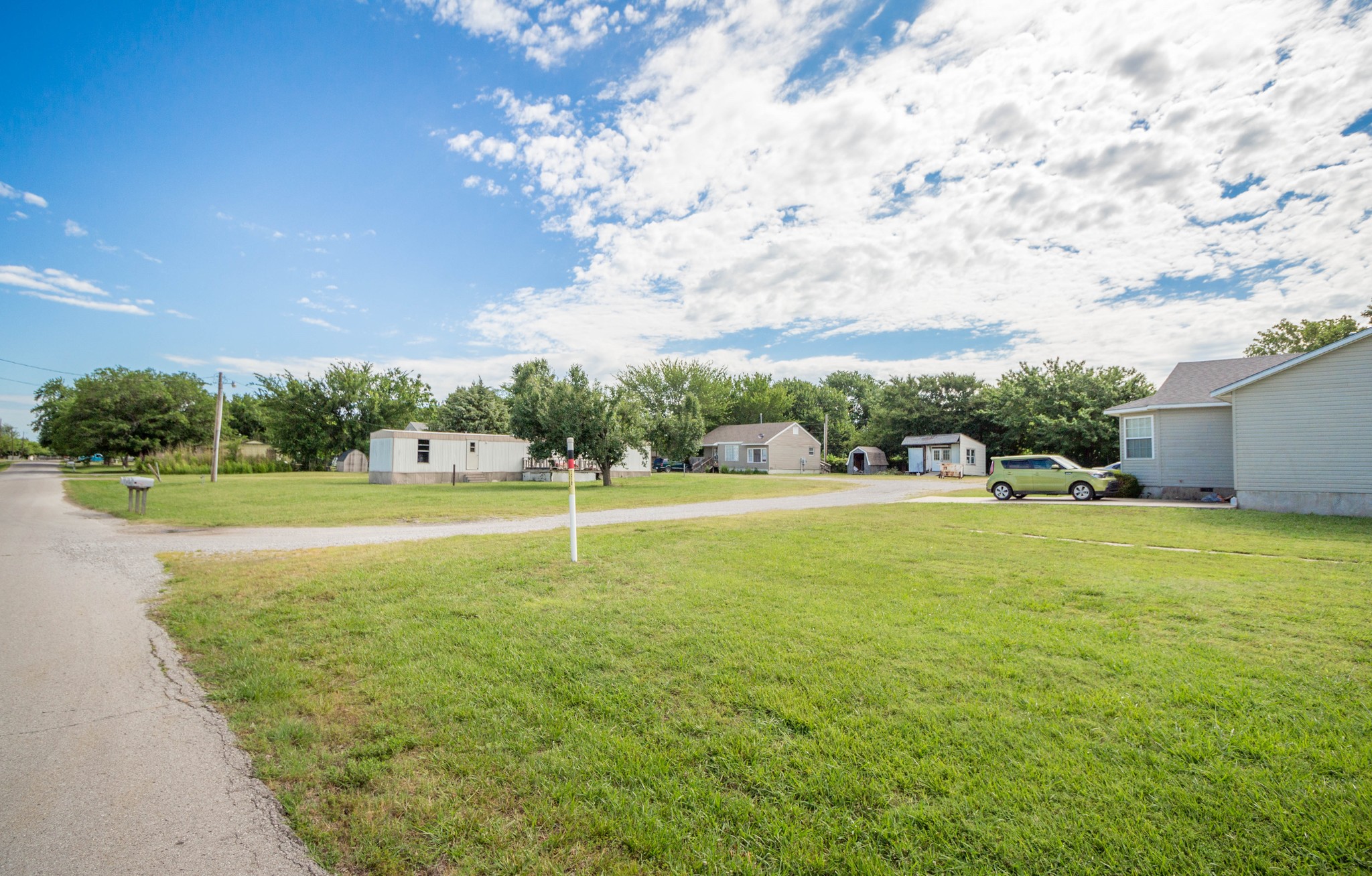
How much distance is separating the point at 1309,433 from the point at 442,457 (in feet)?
115

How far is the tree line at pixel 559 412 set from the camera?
28828mm

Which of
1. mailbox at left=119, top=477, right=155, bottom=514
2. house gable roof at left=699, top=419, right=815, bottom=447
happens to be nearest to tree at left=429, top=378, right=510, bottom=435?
house gable roof at left=699, top=419, right=815, bottom=447

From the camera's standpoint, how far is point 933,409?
49812 millimetres

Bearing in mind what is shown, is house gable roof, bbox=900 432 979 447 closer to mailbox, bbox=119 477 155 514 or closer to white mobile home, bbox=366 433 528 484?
white mobile home, bbox=366 433 528 484

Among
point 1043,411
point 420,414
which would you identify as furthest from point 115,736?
point 420,414

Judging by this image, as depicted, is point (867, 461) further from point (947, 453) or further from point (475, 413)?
point (475, 413)

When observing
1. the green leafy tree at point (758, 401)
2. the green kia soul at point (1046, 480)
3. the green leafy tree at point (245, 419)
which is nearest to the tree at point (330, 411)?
the green leafy tree at point (245, 419)

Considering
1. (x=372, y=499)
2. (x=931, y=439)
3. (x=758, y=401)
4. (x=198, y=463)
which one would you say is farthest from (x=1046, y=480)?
(x=198, y=463)

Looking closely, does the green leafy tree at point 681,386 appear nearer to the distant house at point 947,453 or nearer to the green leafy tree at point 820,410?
the green leafy tree at point 820,410

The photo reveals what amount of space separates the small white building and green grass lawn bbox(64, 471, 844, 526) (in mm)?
1676

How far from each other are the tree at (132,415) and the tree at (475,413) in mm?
19349

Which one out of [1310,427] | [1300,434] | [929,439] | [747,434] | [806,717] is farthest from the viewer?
[747,434]

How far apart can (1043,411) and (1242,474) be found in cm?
2380

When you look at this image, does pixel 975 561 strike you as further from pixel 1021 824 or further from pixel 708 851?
pixel 708 851
